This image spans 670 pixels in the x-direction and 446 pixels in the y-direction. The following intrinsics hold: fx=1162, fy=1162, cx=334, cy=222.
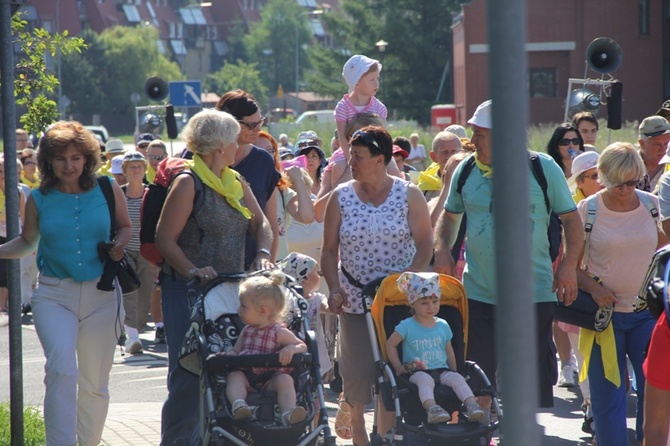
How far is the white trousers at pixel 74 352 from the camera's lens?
6.48 metres

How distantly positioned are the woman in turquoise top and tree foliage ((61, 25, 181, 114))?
9126 cm

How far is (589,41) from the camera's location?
59594 mm

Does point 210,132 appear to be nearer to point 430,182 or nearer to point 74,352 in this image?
point 74,352

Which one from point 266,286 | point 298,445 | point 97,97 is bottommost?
point 298,445

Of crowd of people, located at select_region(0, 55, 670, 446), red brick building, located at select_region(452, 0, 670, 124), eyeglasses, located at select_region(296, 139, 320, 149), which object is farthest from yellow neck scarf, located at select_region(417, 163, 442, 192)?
red brick building, located at select_region(452, 0, 670, 124)

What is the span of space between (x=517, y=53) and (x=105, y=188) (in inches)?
188

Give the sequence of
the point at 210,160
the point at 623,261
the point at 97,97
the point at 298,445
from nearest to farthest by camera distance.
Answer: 1. the point at 298,445
2. the point at 210,160
3. the point at 623,261
4. the point at 97,97

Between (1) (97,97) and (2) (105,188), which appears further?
(1) (97,97)

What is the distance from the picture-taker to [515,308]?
2.41 meters

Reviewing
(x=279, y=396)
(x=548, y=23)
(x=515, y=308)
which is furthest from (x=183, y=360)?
(x=548, y=23)

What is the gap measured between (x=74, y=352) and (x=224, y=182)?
1270 millimetres

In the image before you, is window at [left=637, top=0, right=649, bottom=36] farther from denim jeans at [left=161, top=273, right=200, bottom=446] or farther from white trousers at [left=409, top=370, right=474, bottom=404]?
denim jeans at [left=161, top=273, right=200, bottom=446]

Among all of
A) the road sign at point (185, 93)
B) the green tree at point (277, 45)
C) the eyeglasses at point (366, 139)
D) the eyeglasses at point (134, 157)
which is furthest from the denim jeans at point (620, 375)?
the green tree at point (277, 45)

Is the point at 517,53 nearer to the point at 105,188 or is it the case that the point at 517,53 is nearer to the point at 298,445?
the point at 298,445
